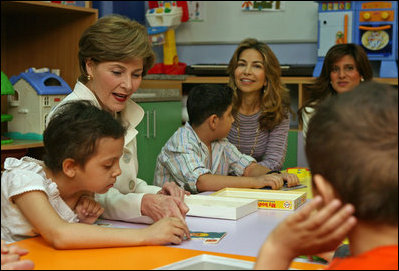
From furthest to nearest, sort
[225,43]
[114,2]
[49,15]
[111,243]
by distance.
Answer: [225,43] → [114,2] → [49,15] → [111,243]

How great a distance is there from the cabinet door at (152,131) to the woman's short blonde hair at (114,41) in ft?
4.97

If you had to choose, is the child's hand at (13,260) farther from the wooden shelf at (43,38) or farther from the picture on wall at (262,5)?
the picture on wall at (262,5)

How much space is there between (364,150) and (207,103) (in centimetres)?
150

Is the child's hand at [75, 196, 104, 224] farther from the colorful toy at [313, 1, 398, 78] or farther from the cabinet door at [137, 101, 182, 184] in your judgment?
the colorful toy at [313, 1, 398, 78]

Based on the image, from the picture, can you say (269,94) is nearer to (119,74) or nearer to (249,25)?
(119,74)

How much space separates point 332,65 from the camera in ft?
10.0

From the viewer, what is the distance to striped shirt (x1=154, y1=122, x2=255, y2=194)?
6.41 feet

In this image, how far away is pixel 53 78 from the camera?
2.74m

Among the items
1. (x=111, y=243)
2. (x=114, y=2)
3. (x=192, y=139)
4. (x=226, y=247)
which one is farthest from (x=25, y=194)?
(x=114, y=2)

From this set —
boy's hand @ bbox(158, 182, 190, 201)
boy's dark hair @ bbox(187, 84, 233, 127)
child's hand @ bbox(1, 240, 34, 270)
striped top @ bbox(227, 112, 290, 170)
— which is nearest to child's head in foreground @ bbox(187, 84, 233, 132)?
boy's dark hair @ bbox(187, 84, 233, 127)

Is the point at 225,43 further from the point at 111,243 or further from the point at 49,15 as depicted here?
the point at 111,243

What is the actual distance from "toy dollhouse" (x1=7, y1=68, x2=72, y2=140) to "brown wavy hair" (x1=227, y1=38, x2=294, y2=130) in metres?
0.85

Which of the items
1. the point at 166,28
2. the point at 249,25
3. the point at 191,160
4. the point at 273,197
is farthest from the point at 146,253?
the point at 249,25

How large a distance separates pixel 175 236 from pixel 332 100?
524 mm
